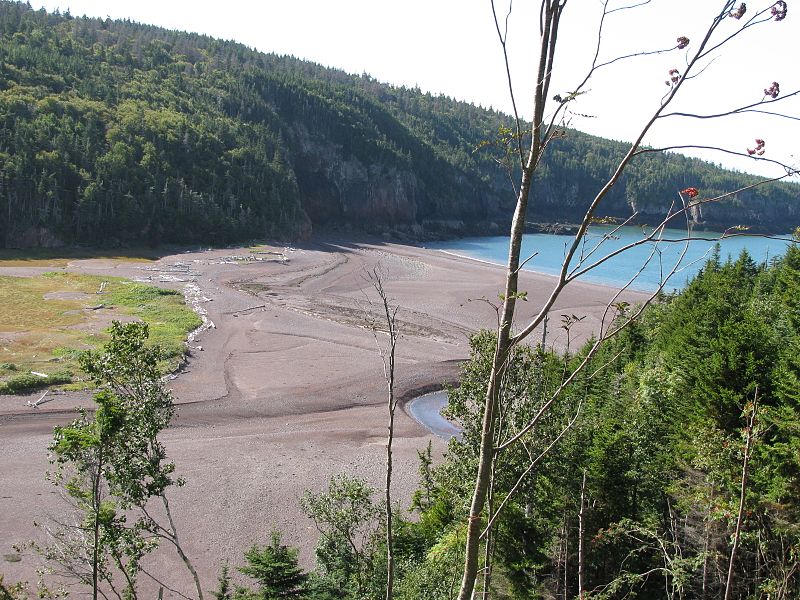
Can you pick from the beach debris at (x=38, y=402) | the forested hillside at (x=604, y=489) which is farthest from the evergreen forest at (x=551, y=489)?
the beach debris at (x=38, y=402)

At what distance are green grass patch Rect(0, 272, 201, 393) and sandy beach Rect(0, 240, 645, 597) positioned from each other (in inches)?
79.3

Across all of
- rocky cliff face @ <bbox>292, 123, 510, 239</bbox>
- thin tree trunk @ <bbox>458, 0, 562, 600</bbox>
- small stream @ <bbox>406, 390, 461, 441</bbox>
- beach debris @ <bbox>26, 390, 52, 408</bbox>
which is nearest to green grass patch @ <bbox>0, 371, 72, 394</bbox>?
beach debris @ <bbox>26, 390, 52, 408</bbox>

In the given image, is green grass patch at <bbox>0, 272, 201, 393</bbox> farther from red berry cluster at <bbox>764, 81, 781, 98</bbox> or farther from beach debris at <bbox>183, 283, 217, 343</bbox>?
red berry cluster at <bbox>764, 81, 781, 98</bbox>

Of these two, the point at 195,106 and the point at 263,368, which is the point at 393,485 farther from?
the point at 195,106

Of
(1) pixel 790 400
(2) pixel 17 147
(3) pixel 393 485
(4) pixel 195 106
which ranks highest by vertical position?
(4) pixel 195 106

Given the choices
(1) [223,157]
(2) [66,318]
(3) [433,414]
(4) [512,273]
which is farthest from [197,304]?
(4) [512,273]

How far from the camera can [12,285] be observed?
172 feet

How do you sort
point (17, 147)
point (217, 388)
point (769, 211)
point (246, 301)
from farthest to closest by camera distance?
point (769, 211) → point (17, 147) → point (246, 301) → point (217, 388)

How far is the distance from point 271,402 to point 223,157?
7361 centimetres

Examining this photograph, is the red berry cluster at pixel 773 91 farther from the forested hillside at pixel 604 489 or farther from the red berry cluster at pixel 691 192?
the forested hillside at pixel 604 489

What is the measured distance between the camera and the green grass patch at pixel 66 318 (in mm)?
34312

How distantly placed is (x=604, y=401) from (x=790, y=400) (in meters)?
7.77

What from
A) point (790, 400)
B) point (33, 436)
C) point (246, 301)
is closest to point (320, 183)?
point (246, 301)

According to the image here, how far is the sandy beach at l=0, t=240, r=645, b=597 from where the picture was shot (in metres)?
20.6
